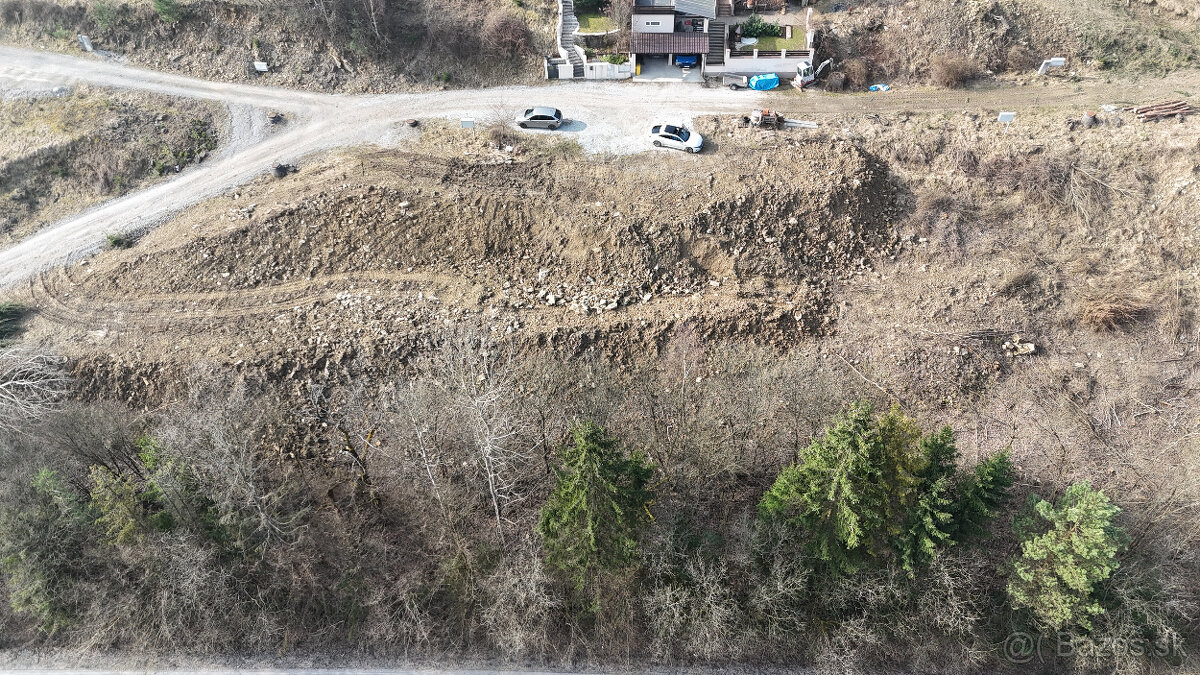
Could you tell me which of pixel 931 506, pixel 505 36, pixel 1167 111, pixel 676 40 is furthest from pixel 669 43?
pixel 931 506

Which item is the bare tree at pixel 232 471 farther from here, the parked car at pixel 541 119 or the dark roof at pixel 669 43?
the dark roof at pixel 669 43

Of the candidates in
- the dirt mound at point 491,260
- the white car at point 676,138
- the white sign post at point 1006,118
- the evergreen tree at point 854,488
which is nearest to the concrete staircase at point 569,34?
the white car at point 676,138

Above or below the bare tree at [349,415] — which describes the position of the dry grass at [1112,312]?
above

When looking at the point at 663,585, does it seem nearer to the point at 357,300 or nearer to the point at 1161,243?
the point at 357,300

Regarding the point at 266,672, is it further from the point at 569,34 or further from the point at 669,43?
the point at 669,43

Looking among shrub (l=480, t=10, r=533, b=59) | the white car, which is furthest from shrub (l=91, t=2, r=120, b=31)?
the white car

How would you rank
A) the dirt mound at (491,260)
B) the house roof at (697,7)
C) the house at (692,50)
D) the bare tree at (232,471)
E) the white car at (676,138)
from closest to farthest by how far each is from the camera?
the bare tree at (232,471), the dirt mound at (491,260), the white car at (676,138), the house at (692,50), the house roof at (697,7)

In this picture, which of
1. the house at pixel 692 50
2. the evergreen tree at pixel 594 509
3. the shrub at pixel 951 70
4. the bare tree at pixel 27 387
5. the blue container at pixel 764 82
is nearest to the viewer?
the evergreen tree at pixel 594 509
